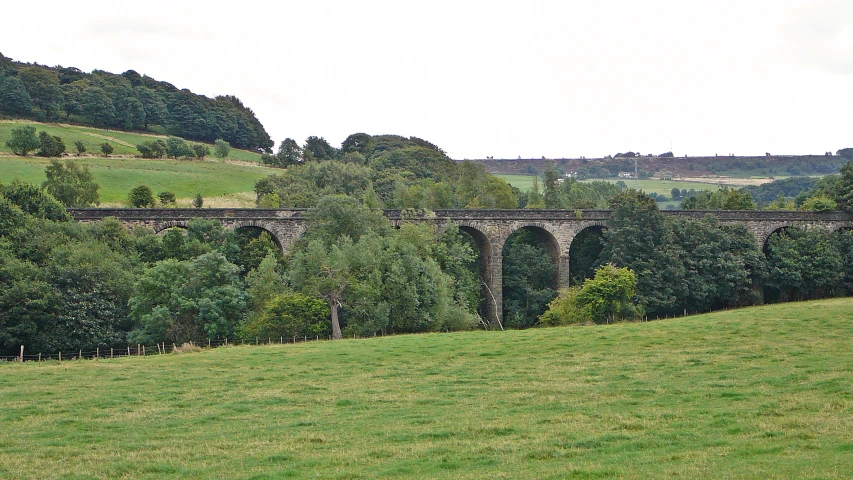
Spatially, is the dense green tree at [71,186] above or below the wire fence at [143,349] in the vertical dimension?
above

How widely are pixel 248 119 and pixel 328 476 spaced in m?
118

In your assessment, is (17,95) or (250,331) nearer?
(250,331)

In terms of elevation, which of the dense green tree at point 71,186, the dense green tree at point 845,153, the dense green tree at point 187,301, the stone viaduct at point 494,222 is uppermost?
the dense green tree at point 845,153

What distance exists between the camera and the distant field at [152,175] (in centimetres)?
6825

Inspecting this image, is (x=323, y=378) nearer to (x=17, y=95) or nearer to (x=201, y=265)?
(x=201, y=265)

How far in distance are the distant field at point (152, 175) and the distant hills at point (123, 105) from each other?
20.5 m

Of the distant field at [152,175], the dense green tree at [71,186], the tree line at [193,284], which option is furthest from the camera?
the distant field at [152,175]

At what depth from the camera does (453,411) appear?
17.7 m

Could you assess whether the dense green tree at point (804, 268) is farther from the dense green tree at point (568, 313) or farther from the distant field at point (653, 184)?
the distant field at point (653, 184)

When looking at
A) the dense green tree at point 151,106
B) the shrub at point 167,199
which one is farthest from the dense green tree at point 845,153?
the shrub at point 167,199

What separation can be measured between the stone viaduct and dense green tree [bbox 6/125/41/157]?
35864 millimetres

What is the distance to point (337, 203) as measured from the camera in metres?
46.4

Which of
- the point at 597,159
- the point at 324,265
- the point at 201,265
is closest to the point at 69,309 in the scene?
the point at 201,265

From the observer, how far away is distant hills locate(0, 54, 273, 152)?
98.7 m
